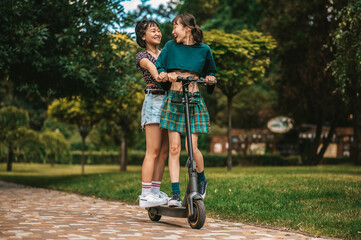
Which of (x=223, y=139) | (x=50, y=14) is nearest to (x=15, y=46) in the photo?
(x=50, y=14)

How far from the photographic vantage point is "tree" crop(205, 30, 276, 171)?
1438cm

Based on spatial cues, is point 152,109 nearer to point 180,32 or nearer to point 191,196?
point 180,32

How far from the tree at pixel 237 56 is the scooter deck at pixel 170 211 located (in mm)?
9230

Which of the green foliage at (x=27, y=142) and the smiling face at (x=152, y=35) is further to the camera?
the green foliage at (x=27, y=142)

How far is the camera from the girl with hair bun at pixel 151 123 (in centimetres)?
544

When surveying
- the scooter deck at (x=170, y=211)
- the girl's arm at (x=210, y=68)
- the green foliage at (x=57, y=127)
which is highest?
the green foliage at (x=57, y=127)

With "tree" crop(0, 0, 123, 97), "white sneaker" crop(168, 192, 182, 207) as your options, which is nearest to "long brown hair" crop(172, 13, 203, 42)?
"white sneaker" crop(168, 192, 182, 207)

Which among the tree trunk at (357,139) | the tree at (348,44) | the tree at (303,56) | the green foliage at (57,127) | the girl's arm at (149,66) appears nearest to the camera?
the girl's arm at (149,66)

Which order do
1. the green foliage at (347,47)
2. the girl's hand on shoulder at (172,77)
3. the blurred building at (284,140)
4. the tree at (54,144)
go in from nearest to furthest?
the girl's hand on shoulder at (172,77), the green foliage at (347,47), the tree at (54,144), the blurred building at (284,140)

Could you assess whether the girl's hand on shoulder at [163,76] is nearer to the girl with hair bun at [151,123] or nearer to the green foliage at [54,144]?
the girl with hair bun at [151,123]

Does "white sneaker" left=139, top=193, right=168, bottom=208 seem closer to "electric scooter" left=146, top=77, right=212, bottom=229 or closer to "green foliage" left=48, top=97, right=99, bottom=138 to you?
"electric scooter" left=146, top=77, right=212, bottom=229

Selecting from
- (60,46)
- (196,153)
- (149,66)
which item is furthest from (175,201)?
(60,46)

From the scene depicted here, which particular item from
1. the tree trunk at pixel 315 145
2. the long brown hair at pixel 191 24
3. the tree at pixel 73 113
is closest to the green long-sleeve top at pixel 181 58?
the long brown hair at pixel 191 24

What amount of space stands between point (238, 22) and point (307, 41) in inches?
369
